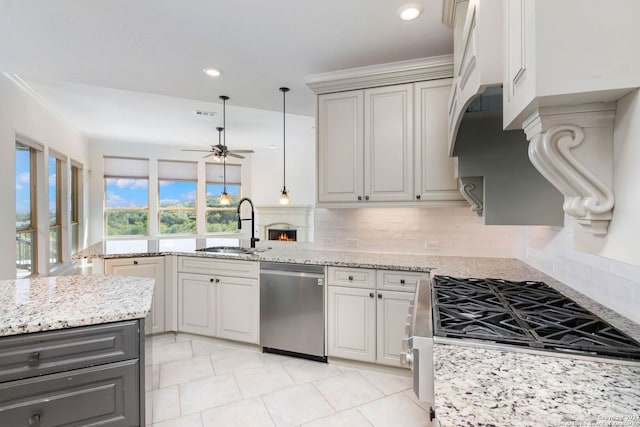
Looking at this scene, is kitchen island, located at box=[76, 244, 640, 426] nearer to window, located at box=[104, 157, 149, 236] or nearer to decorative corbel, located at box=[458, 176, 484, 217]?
decorative corbel, located at box=[458, 176, 484, 217]

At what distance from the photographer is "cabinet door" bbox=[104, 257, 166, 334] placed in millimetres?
3150

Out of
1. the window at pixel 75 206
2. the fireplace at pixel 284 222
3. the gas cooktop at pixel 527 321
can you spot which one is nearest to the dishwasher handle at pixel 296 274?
the gas cooktop at pixel 527 321

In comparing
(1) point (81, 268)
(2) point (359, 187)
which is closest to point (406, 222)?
(2) point (359, 187)

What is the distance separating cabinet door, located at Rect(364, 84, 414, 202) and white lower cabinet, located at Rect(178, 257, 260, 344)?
1.35 m

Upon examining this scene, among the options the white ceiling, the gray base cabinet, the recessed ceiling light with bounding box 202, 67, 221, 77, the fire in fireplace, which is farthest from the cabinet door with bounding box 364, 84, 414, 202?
the fire in fireplace

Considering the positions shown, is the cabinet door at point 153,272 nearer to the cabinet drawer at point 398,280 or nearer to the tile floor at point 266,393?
the tile floor at point 266,393

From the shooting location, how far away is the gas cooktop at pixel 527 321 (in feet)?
3.05

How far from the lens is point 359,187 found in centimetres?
295

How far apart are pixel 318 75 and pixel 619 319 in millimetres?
2720

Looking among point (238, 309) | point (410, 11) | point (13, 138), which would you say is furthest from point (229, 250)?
point (13, 138)

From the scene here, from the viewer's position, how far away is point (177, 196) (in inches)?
306

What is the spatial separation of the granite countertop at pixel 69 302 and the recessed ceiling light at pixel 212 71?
1920mm

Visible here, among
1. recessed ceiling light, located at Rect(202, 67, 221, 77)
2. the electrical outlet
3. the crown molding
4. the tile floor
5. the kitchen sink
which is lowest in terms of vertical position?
the tile floor

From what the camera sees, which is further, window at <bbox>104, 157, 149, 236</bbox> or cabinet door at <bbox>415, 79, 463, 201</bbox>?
window at <bbox>104, 157, 149, 236</bbox>
